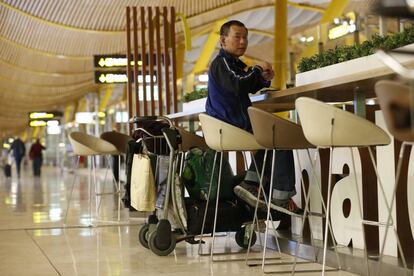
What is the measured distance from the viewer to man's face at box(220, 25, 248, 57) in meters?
5.45

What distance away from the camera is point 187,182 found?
5.81 m

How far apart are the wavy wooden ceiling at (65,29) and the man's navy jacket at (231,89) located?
40.8ft

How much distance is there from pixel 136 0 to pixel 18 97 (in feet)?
68.8

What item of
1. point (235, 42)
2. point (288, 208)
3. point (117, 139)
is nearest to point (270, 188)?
point (288, 208)

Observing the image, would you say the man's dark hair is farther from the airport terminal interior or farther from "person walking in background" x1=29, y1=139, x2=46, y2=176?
"person walking in background" x1=29, y1=139, x2=46, y2=176

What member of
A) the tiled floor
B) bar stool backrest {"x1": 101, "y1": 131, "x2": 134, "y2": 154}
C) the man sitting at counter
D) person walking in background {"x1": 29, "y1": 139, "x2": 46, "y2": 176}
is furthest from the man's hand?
person walking in background {"x1": 29, "y1": 139, "x2": 46, "y2": 176}

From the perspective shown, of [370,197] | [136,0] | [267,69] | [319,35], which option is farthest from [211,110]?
[136,0]

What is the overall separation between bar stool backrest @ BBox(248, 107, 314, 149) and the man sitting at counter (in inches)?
24.7

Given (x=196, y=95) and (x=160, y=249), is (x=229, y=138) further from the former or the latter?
(x=196, y=95)

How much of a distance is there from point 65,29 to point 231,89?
1536cm

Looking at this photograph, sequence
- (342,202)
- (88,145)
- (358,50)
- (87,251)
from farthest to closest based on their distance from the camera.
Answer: (88,145)
(87,251)
(342,202)
(358,50)

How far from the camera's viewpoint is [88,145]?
8758 millimetres

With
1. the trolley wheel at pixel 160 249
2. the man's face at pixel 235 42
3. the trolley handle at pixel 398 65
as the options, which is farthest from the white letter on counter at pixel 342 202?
the trolley handle at pixel 398 65

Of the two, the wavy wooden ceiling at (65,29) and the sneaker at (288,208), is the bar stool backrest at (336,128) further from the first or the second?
the wavy wooden ceiling at (65,29)
